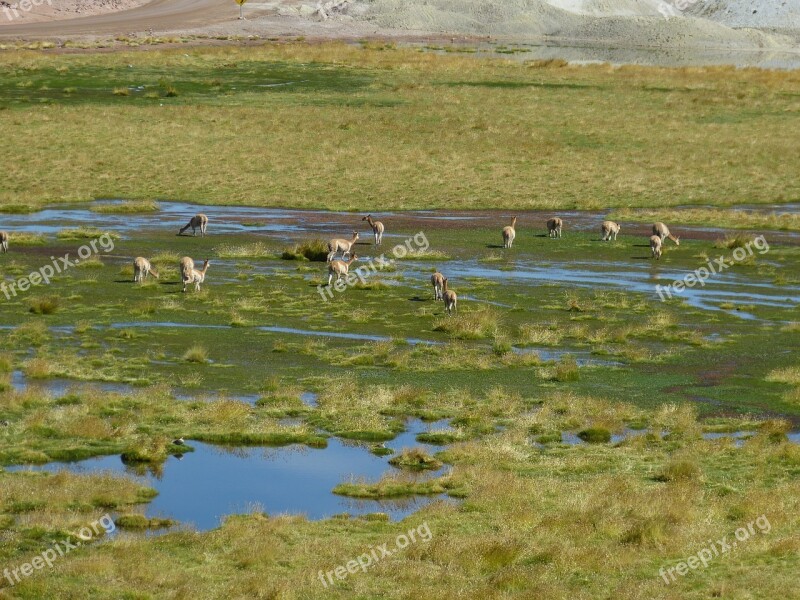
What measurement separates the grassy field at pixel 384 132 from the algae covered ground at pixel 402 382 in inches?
21.4

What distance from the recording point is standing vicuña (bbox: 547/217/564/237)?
4981 centimetres

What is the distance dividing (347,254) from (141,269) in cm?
815

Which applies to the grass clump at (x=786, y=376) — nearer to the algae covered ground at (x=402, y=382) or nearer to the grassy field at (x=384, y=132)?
the algae covered ground at (x=402, y=382)

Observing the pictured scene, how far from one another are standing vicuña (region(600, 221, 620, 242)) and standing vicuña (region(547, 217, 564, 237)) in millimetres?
1751

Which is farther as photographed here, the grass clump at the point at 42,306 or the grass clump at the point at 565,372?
the grass clump at the point at 42,306

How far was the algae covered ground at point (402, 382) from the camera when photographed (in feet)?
64.9

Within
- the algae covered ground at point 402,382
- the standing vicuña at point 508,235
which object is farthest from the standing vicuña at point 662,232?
the standing vicuña at point 508,235

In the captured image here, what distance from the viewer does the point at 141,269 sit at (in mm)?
39406

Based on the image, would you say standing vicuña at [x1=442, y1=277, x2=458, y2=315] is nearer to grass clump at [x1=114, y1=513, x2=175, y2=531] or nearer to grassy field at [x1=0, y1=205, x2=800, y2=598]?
grassy field at [x1=0, y1=205, x2=800, y2=598]

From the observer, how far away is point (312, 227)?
5256 centimetres

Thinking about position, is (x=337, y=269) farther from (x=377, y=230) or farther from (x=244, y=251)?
(x=377, y=230)

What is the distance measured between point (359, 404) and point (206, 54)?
8423cm

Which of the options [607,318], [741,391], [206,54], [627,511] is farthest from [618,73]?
[627,511]

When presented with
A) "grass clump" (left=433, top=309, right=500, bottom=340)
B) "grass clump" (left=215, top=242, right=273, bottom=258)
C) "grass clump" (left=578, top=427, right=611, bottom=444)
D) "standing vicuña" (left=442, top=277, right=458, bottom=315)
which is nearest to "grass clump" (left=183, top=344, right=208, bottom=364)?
"grass clump" (left=433, top=309, right=500, bottom=340)
